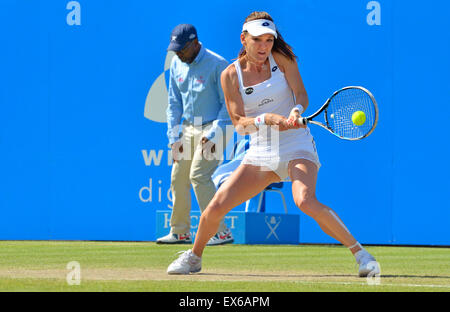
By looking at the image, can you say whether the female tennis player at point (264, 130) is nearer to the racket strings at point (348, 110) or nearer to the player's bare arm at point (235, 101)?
the player's bare arm at point (235, 101)

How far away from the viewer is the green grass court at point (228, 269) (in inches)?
167

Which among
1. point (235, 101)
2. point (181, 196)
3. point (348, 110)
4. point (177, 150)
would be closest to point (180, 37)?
point (177, 150)

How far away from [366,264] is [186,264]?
0.95 meters

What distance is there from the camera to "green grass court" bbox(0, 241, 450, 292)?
13.9 ft

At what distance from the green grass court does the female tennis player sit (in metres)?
0.29

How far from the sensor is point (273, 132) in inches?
187

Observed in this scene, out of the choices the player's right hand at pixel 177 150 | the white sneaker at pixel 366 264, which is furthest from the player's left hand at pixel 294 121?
the player's right hand at pixel 177 150

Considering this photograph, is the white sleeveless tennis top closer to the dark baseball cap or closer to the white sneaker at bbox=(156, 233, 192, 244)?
the dark baseball cap

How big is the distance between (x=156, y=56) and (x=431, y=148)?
2.83 metres

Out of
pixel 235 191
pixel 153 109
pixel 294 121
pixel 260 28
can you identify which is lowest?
pixel 235 191

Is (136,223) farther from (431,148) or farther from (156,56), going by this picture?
(431,148)

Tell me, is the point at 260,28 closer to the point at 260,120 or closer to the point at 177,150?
the point at 260,120
